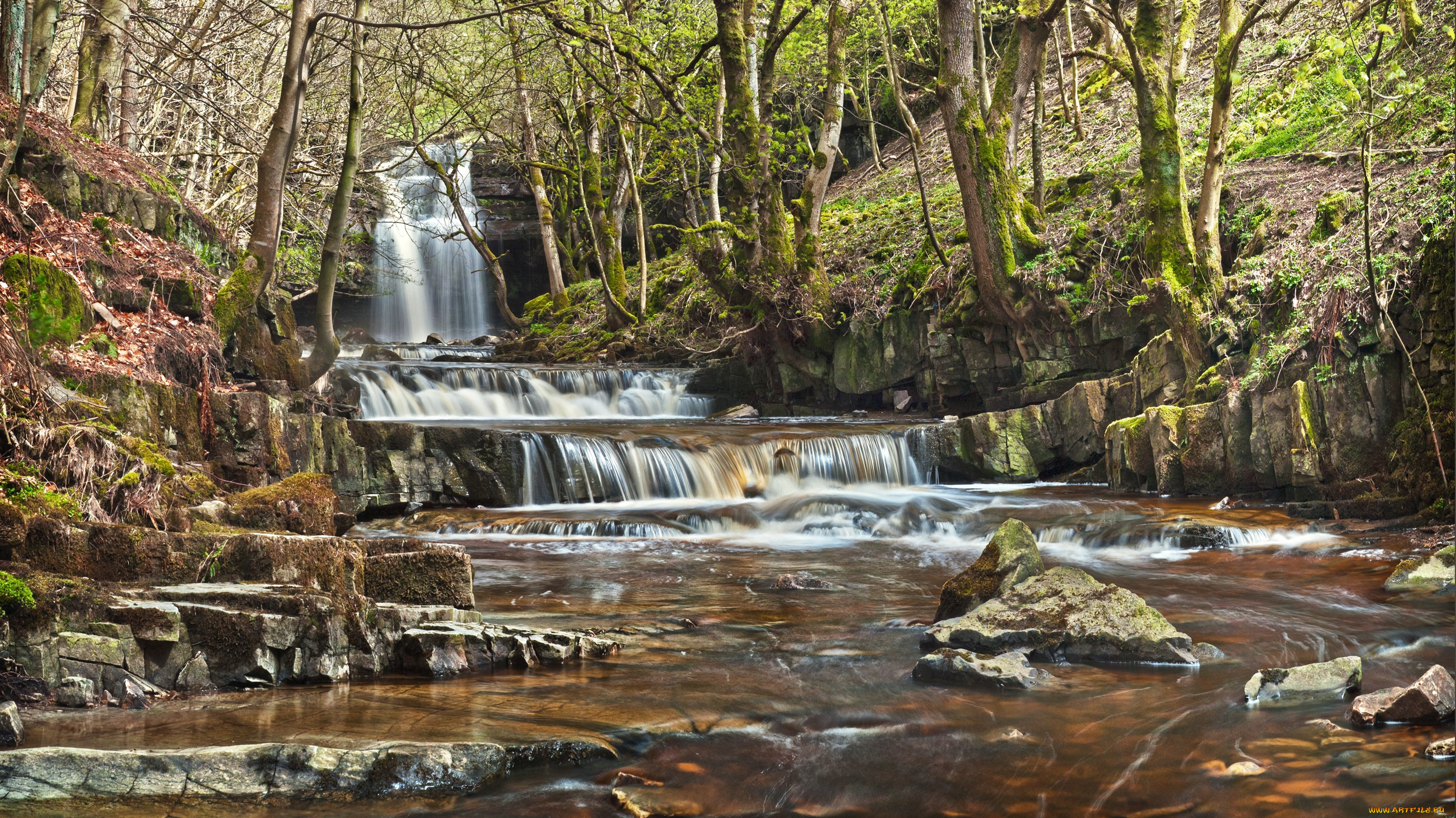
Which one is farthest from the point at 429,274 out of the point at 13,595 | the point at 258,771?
the point at 258,771

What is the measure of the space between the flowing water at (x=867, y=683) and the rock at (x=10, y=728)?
0.29 ft

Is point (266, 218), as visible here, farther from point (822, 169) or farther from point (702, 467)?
point (822, 169)

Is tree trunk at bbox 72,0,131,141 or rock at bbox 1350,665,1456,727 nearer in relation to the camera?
rock at bbox 1350,665,1456,727

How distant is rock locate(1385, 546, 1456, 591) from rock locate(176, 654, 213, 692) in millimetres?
6987

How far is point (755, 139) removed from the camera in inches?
615

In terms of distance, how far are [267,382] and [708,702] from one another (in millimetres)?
Answer: 7063

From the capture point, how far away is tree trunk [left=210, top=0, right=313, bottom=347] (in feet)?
30.0

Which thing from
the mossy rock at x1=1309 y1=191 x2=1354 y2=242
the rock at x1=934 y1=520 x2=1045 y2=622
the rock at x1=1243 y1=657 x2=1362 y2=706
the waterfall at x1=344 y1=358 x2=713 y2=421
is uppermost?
the mossy rock at x1=1309 y1=191 x2=1354 y2=242

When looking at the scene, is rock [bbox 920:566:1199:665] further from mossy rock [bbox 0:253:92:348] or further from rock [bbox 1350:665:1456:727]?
mossy rock [bbox 0:253:92:348]

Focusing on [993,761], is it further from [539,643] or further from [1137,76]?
[1137,76]

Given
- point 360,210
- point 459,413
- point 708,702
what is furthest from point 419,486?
point 360,210

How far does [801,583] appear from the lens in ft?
24.6

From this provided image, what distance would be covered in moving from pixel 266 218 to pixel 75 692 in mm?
6656

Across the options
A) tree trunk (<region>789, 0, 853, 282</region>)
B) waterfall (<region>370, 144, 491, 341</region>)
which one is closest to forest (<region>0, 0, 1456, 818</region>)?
tree trunk (<region>789, 0, 853, 282</region>)
